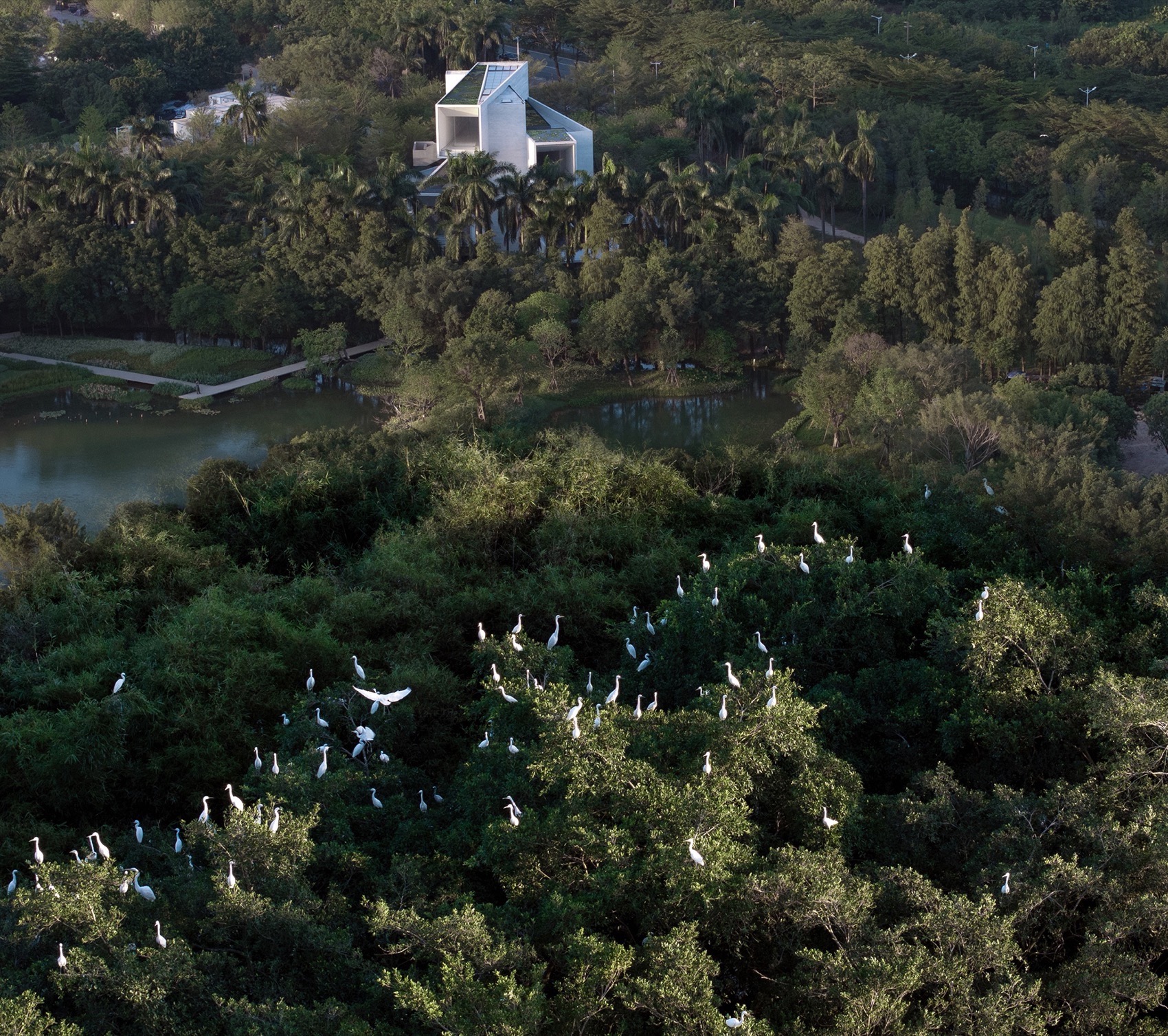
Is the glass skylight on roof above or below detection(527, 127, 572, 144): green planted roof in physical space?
above

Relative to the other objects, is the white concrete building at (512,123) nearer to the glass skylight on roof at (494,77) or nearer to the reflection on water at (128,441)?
the glass skylight on roof at (494,77)

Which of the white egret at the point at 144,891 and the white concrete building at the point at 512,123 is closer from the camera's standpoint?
the white egret at the point at 144,891

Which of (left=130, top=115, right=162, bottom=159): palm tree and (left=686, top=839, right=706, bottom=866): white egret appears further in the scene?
(left=130, top=115, right=162, bottom=159): palm tree

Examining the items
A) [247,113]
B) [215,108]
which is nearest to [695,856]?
[247,113]

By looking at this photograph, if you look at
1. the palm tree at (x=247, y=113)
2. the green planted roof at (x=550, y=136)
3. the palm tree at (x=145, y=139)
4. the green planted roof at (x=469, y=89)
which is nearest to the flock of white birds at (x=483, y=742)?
the green planted roof at (x=550, y=136)

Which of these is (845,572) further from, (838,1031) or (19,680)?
(19,680)

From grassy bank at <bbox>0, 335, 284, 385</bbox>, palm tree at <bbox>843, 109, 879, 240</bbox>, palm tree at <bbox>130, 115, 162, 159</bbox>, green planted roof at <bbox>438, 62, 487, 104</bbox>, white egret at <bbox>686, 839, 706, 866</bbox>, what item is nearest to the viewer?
white egret at <bbox>686, 839, 706, 866</bbox>

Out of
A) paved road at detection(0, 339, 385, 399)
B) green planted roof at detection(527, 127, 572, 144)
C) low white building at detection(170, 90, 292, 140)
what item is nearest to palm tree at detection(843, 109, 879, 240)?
green planted roof at detection(527, 127, 572, 144)

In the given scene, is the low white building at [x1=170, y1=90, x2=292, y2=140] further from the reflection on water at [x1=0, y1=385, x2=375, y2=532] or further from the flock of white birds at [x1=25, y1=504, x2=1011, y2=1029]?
the flock of white birds at [x1=25, y1=504, x2=1011, y2=1029]
